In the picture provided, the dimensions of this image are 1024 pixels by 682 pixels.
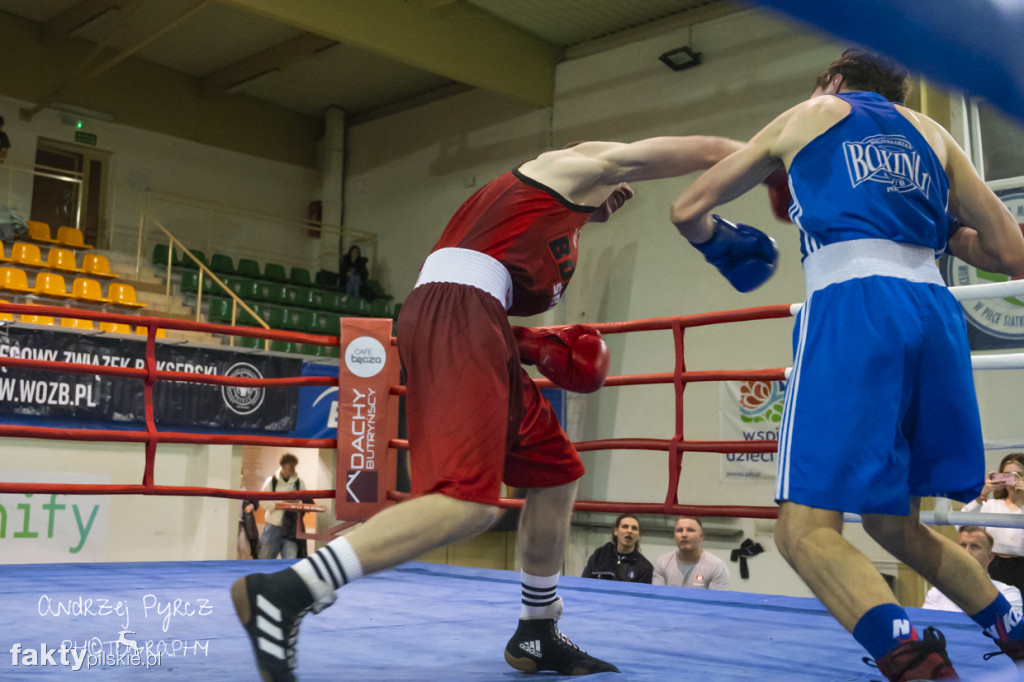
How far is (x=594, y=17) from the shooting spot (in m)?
9.49

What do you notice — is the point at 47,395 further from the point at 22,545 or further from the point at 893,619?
the point at 893,619

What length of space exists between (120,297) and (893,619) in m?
9.08

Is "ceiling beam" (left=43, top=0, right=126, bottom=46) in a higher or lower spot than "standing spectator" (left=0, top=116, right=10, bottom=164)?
higher

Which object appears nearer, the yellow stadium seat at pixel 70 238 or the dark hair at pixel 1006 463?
the dark hair at pixel 1006 463

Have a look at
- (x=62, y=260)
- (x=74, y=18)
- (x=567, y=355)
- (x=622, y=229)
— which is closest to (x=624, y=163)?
(x=567, y=355)

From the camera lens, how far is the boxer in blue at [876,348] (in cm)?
137

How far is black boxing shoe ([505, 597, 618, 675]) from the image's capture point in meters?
1.80

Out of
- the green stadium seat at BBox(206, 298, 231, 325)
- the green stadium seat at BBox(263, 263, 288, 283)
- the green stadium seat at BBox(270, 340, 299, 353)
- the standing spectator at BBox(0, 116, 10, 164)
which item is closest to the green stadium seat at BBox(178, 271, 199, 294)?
the green stadium seat at BBox(206, 298, 231, 325)

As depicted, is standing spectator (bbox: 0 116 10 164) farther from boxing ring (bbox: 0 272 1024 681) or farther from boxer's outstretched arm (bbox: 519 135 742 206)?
boxer's outstretched arm (bbox: 519 135 742 206)

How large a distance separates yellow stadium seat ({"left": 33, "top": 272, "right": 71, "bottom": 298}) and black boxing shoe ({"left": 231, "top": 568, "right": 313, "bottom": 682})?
8018mm

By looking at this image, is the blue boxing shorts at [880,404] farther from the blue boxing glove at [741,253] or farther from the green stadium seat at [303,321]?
the green stadium seat at [303,321]

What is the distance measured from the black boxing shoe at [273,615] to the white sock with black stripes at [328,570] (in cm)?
1

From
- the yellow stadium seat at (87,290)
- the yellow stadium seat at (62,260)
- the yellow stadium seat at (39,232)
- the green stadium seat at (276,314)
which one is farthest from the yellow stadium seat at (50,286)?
the green stadium seat at (276,314)

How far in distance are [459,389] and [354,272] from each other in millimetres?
10020
